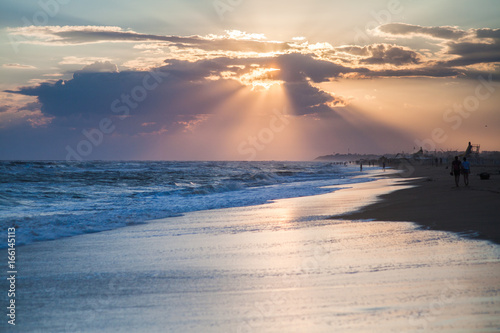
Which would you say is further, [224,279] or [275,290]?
[224,279]

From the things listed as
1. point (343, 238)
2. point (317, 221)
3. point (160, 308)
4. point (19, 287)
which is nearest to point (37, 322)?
point (160, 308)

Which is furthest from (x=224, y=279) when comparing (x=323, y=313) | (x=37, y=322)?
(x=37, y=322)

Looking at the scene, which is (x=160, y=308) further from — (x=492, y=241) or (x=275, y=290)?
(x=492, y=241)

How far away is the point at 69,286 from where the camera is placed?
5836 millimetres

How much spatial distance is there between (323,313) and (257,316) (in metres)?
0.73

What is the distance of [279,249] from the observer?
8.08 m

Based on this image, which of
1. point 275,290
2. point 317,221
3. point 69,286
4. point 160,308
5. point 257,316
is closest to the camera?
point 257,316

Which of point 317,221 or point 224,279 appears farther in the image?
point 317,221

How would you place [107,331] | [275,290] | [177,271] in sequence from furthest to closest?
[177,271], [275,290], [107,331]

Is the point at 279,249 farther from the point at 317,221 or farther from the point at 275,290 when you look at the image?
the point at 317,221

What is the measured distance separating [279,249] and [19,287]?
457 cm

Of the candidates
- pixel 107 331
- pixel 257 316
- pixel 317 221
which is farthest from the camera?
pixel 317 221

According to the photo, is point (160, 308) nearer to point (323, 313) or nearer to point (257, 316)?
point (257, 316)

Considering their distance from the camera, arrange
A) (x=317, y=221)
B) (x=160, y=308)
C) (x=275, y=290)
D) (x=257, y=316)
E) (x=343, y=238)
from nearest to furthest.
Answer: (x=257, y=316)
(x=160, y=308)
(x=275, y=290)
(x=343, y=238)
(x=317, y=221)
